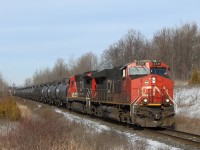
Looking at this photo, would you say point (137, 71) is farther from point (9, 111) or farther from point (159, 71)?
point (9, 111)

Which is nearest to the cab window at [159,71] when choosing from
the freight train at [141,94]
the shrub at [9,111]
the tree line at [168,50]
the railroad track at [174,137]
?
the freight train at [141,94]

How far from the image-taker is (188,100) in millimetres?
29516

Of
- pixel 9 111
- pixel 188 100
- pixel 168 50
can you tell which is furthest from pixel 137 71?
pixel 168 50

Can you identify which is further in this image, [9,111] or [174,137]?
[9,111]

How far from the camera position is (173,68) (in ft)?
239

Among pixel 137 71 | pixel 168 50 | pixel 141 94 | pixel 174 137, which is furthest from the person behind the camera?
pixel 168 50

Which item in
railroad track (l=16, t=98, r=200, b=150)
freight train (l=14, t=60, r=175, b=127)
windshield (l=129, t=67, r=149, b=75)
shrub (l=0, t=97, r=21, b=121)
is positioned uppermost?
windshield (l=129, t=67, r=149, b=75)

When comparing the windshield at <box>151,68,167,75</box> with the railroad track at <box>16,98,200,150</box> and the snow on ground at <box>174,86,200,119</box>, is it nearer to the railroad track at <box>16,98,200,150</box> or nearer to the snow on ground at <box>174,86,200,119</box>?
the railroad track at <box>16,98,200,150</box>

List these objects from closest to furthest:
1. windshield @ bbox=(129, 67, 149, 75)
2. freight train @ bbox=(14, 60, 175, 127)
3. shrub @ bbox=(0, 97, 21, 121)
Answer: freight train @ bbox=(14, 60, 175, 127), windshield @ bbox=(129, 67, 149, 75), shrub @ bbox=(0, 97, 21, 121)

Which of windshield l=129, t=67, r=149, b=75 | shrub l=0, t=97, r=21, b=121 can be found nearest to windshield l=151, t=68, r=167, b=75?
windshield l=129, t=67, r=149, b=75

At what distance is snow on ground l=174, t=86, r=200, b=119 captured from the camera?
81.7ft

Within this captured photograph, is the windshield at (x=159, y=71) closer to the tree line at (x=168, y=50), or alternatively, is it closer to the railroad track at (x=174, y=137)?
the railroad track at (x=174, y=137)

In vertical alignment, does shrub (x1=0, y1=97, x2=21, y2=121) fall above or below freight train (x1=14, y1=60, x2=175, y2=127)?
below

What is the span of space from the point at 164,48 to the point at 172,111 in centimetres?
6174
